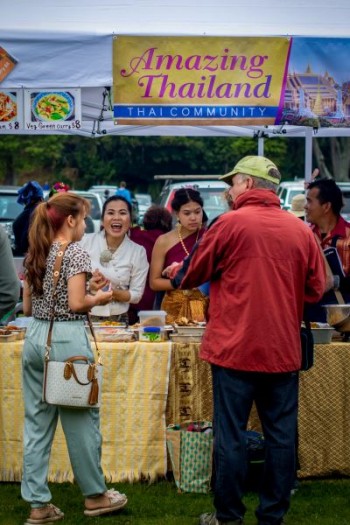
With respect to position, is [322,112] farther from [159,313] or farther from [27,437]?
[27,437]

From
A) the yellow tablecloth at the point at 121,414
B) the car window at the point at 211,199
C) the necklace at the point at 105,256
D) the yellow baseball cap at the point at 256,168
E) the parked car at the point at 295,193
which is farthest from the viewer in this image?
the parked car at the point at 295,193

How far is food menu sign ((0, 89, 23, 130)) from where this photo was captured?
6.21 metres

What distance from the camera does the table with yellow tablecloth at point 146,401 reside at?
5422 mm

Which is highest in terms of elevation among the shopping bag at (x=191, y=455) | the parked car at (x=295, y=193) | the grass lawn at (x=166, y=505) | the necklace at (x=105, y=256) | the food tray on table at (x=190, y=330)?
the parked car at (x=295, y=193)

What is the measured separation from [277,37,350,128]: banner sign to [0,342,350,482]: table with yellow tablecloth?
1.64 m

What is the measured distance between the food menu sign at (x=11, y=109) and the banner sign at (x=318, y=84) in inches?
71.7

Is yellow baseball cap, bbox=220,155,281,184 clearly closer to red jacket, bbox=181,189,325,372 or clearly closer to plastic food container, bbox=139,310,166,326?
red jacket, bbox=181,189,325,372

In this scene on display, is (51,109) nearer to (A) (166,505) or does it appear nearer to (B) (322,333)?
(B) (322,333)

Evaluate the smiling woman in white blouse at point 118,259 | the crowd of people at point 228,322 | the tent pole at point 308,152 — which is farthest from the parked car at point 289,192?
the crowd of people at point 228,322

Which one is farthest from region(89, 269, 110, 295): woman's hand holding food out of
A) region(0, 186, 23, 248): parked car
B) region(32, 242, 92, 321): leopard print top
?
region(0, 186, 23, 248): parked car

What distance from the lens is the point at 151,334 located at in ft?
18.0

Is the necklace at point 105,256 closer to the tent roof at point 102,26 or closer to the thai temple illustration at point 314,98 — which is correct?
the tent roof at point 102,26

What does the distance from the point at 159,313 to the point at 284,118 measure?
163 centimetres

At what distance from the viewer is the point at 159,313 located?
18.4 feet
